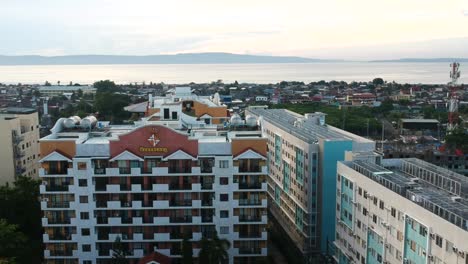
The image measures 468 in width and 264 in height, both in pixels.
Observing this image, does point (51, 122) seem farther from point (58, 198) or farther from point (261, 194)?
point (261, 194)

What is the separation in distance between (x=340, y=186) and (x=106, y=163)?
14398mm

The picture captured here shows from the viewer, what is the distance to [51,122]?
255ft

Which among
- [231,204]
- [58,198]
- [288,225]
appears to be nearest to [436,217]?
[231,204]

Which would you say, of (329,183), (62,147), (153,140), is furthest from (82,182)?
(329,183)

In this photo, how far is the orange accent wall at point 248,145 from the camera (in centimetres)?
3005

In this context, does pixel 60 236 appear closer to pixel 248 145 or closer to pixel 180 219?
pixel 180 219

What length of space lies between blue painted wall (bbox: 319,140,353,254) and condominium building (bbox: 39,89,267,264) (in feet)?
22.5

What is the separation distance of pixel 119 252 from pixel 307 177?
1509cm

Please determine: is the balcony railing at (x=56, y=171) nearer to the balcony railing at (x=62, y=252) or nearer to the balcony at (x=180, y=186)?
the balcony railing at (x=62, y=252)

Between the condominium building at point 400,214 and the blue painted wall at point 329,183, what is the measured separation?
4449 mm

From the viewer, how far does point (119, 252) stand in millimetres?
29094

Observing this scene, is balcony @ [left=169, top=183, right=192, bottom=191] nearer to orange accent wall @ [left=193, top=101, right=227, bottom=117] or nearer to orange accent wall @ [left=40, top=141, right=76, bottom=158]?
orange accent wall @ [left=40, top=141, right=76, bottom=158]

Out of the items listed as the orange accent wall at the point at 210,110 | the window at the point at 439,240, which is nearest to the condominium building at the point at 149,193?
the window at the point at 439,240

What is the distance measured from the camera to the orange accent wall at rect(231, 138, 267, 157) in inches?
1183
